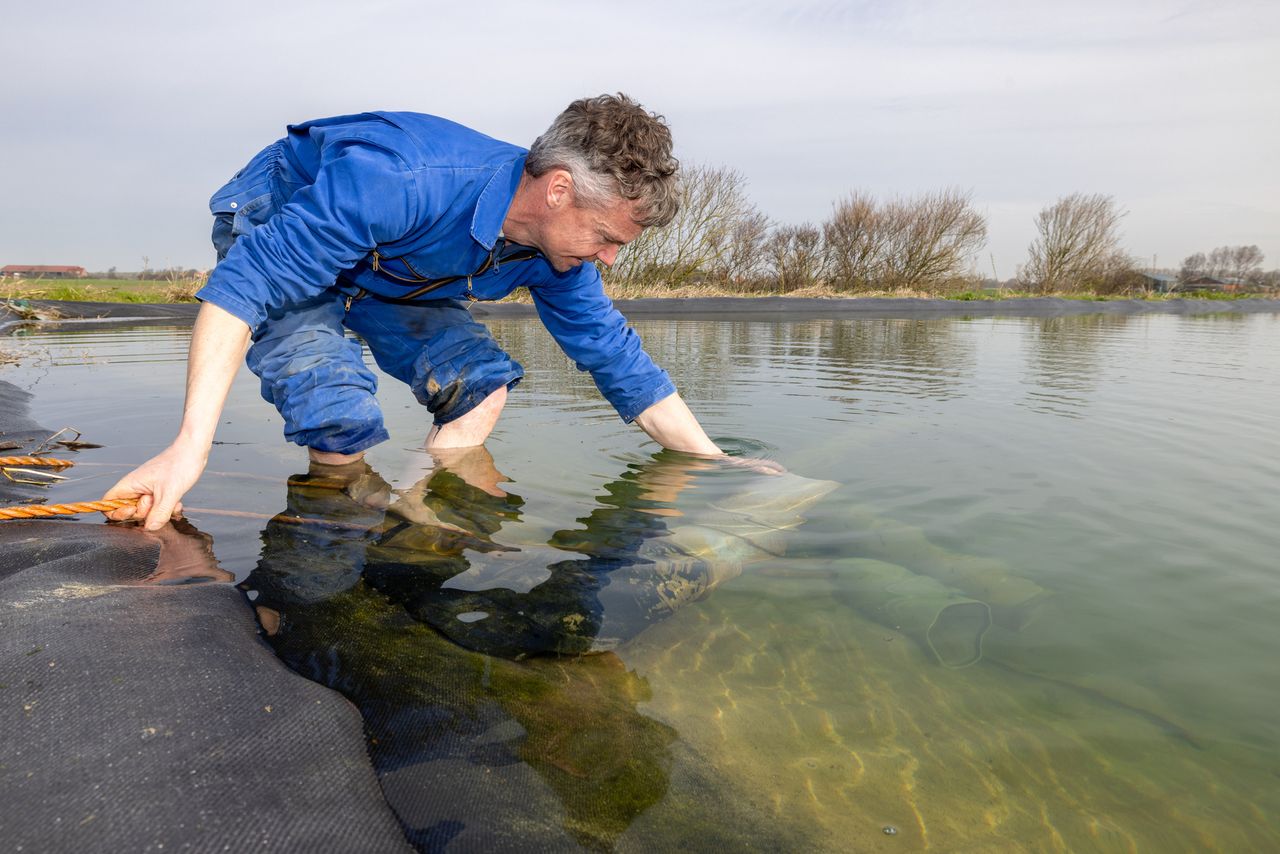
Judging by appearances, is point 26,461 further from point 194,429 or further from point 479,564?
point 479,564

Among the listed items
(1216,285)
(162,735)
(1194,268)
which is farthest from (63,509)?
(1194,268)

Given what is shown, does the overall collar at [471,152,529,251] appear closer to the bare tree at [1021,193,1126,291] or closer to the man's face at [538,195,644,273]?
the man's face at [538,195,644,273]

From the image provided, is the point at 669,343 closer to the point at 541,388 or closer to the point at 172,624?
the point at 541,388

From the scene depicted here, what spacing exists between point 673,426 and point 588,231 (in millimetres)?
1238

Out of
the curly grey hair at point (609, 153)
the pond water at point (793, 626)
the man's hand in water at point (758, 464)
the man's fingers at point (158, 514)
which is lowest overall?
the pond water at point (793, 626)

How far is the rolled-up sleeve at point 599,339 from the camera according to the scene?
3.06m

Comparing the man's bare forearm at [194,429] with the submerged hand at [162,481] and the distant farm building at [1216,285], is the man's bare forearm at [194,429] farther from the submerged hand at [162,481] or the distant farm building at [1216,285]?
the distant farm building at [1216,285]

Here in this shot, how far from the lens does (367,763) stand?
1194mm

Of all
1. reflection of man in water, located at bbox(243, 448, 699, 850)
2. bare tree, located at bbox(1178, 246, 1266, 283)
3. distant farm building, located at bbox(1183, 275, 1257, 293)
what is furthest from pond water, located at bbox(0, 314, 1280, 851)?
bare tree, located at bbox(1178, 246, 1266, 283)

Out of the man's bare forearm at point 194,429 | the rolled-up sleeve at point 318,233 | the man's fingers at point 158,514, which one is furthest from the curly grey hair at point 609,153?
the man's fingers at point 158,514

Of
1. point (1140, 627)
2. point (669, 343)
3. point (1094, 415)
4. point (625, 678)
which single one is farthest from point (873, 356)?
point (625, 678)

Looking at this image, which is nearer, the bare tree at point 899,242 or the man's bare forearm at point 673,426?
the man's bare forearm at point 673,426

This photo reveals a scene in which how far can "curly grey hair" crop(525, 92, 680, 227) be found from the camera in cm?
221

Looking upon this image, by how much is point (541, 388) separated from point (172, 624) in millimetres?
4468
